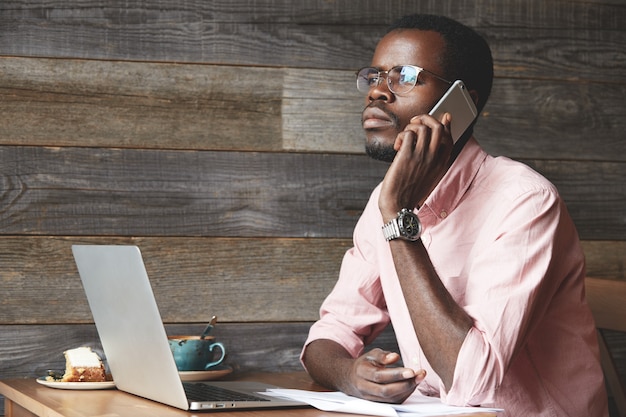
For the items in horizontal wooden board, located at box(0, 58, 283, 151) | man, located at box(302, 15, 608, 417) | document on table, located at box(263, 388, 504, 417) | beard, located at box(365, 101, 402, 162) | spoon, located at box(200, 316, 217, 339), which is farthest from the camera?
horizontal wooden board, located at box(0, 58, 283, 151)

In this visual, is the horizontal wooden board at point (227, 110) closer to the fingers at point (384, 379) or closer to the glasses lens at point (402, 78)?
the glasses lens at point (402, 78)

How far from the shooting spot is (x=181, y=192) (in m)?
2.02

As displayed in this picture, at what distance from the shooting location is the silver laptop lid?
132 centimetres

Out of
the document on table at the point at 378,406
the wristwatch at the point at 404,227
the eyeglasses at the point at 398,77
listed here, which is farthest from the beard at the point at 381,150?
the document on table at the point at 378,406

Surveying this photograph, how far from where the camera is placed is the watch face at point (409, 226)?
1.49 m

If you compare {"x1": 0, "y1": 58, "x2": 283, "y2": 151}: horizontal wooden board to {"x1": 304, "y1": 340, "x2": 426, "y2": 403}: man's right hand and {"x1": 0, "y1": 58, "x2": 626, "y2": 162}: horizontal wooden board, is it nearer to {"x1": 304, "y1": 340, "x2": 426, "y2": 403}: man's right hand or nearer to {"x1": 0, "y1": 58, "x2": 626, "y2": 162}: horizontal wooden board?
{"x1": 0, "y1": 58, "x2": 626, "y2": 162}: horizontal wooden board

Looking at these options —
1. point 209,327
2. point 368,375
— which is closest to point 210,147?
Result: point 209,327

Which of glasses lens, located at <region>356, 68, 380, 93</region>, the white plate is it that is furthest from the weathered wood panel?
glasses lens, located at <region>356, 68, 380, 93</region>

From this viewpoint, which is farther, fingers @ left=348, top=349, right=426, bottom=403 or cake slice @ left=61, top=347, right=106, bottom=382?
cake slice @ left=61, top=347, right=106, bottom=382

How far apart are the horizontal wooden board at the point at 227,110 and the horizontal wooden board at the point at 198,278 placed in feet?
0.70

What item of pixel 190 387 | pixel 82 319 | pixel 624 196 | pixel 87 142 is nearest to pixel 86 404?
pixel 190 387

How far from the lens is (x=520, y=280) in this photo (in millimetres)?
1443

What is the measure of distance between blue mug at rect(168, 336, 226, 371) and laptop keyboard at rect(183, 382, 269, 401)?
160mm

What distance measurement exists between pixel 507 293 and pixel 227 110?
0.86m
